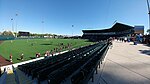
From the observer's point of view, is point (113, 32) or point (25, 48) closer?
point (25, 48)

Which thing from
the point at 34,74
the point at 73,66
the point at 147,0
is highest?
the point at 147,0

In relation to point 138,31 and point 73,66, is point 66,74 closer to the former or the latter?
point 73,66

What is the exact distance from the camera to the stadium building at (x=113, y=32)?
3615 inches

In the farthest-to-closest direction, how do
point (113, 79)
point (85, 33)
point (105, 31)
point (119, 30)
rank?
point (85, 33)
point (105, 31)
point (119, 30)
point (113, 79)

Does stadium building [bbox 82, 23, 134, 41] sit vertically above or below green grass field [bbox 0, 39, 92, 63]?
above

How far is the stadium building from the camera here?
91812 mm

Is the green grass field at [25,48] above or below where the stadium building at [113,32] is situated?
below

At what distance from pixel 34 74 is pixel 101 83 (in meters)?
4.12

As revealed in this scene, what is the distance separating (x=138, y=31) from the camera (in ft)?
220

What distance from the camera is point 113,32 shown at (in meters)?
108

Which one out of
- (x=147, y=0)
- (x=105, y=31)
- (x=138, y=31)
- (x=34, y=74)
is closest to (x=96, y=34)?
(x=105, y=31)

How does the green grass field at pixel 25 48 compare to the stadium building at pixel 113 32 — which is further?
the stadium building at pixel 113 32

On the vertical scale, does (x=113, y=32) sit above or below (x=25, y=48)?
above

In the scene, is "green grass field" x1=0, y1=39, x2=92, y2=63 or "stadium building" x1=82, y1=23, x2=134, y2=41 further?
"stadium building" x1=82, y1=23, x2=134, y2=41
